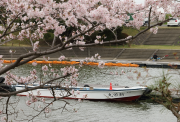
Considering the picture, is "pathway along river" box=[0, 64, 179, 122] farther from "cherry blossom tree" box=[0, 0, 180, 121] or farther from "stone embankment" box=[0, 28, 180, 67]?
"stone embankment" box=[0, 28, 180, 67]

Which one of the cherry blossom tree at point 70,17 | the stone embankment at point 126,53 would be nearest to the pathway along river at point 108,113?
the cherry blossom tree at point 70,17

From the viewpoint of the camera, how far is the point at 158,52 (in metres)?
37.1

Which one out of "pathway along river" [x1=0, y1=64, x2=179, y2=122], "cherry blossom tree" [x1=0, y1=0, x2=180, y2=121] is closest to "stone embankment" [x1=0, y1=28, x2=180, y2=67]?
"pathway along river" [x1=0, y1=64, x2=179, y2=122]

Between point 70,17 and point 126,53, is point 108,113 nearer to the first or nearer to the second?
point 70,17

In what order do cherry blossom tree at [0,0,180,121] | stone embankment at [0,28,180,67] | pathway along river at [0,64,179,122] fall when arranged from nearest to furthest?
cherry blossom tree at [0,0,180,121] < pathway along river at [0,64,179,122] < stone embankment at [0,28,180,67]

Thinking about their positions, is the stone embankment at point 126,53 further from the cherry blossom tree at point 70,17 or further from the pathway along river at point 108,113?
the cherry blossom tree at point 70,17

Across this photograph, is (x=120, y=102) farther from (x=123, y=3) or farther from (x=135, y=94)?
(x=123, y=3)

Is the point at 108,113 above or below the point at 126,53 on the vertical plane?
below

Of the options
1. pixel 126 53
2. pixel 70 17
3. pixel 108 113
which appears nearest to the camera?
pixel 70 17

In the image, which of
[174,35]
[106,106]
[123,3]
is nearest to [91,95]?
[106,106]

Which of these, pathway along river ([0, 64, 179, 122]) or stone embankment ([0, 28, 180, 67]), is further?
stone embankment ([0, 28, 180, 67])

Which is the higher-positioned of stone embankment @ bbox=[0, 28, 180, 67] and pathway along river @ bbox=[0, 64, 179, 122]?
stone embankment @ bbox=[0, 28, 180, 67]

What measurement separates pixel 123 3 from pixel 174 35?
40096 millimetres

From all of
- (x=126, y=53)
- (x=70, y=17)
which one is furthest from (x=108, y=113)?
(x=126, y=53)
